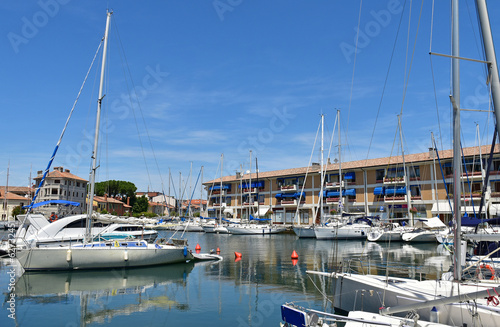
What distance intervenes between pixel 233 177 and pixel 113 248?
213 feet

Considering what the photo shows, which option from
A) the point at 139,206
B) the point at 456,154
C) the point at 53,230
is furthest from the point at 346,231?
the point at 139,206

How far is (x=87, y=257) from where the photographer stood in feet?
73.7

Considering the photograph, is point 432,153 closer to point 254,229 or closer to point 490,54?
point 254,229

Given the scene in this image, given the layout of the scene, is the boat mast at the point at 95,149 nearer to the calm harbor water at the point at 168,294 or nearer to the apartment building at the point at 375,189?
the calm harbor water at the point at 168,294

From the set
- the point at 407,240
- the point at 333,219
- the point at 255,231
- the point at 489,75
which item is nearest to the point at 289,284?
the point at 489,75

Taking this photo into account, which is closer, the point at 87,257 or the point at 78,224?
the point at 87,257

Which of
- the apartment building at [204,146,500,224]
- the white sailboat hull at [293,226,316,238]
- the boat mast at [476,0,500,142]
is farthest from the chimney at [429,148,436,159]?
the boat mast at [476,0,500,142]

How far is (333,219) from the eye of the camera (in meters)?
54.5

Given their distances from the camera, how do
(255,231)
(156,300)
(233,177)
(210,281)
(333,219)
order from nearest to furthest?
(156,300)
(210,281)
(333,219)
(255,231)
(233,177)

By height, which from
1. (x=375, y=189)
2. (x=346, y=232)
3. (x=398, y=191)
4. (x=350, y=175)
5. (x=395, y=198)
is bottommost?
(x=346, y=232)

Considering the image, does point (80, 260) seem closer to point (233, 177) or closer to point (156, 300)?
point (156, 300)

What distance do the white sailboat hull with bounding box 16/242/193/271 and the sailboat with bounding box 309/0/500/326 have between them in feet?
45.9

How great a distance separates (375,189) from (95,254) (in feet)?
156

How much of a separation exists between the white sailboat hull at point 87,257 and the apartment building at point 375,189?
3080 centimetres
